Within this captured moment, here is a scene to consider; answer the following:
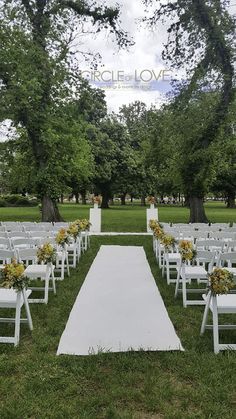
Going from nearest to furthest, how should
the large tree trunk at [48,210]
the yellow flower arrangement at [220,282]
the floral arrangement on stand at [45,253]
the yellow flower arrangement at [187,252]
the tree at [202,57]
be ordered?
the yellow flower arrangement at [220,282] → the yellow flower arrangement at [187,252] → the floral arrangement on stand at [45,253] → the tree at [202,57] → the large tree trunk at [48,210]

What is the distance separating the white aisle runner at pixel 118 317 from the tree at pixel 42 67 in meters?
11.6

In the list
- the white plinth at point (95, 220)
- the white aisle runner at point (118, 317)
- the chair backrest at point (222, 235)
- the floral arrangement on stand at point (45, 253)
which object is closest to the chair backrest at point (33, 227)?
the white aisle runner at point (118, 317)

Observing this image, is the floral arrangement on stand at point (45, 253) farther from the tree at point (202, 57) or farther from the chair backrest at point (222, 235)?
the tree at point (202, 57)

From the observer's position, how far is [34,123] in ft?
63.3

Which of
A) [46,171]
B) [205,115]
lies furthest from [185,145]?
[46,171]

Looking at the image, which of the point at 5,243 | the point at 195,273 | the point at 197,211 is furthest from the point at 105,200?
the point at 195,273

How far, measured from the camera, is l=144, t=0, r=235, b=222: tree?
17.9 meters

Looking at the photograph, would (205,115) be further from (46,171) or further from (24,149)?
(24,149)

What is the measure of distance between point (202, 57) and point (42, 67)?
715cm

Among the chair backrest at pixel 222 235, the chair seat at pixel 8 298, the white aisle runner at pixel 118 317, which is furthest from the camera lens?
the chair backrest at pixel 222 235

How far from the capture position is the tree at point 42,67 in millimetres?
18328

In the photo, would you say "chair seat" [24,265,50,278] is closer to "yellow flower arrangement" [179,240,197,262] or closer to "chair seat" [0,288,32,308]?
"chair seat" [0,288,32,308]

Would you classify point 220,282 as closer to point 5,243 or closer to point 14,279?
point 14,279

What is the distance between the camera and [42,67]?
64.5 ft
